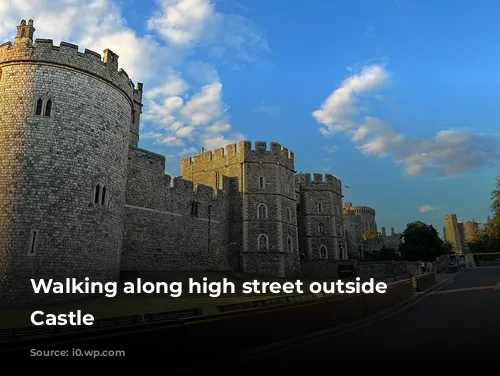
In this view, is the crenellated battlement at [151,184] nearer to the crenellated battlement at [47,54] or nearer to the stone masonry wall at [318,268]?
the crenellated battlement at [47,54]

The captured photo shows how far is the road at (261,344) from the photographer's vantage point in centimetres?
398

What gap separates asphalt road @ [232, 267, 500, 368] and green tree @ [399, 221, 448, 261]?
42.7 metres

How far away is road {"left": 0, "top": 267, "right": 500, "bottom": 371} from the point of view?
3.98 meters

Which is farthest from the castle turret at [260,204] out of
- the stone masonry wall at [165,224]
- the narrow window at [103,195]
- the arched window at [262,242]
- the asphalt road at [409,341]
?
the asphalt road at [409,341]

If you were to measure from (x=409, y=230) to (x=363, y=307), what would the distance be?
49247mm

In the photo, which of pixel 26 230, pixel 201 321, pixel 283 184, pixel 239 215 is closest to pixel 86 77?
pixel 26 230

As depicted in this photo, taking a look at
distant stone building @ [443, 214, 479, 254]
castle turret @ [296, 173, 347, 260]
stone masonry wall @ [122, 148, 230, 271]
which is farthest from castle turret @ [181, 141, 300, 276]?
distant stone building @ [443, 214, 479, 254]

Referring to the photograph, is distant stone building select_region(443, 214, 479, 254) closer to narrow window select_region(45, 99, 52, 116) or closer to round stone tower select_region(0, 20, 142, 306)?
round stone tower select_region(0, 20, 142, 306)

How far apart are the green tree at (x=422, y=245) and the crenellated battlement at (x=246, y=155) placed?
87.2ft

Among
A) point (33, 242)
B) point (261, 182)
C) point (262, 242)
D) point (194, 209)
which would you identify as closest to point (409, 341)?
point (33, 242)

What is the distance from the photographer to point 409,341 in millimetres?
6918

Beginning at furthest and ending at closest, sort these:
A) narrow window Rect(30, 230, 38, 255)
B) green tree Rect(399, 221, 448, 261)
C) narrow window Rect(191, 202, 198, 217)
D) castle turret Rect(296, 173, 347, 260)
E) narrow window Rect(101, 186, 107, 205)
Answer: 1. green tree Rect(399, 221, 448, 261)
2. castle turret Rect(296, 173, 347, 260)
3. narrow window Rect(191, 202, 198, 217)
4. narrow window Rect(101, 186, 107, 205)
5. narrow window Rect(30, 230, 38, 255)

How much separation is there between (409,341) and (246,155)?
26.3 metres

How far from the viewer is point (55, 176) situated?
1497 cm
